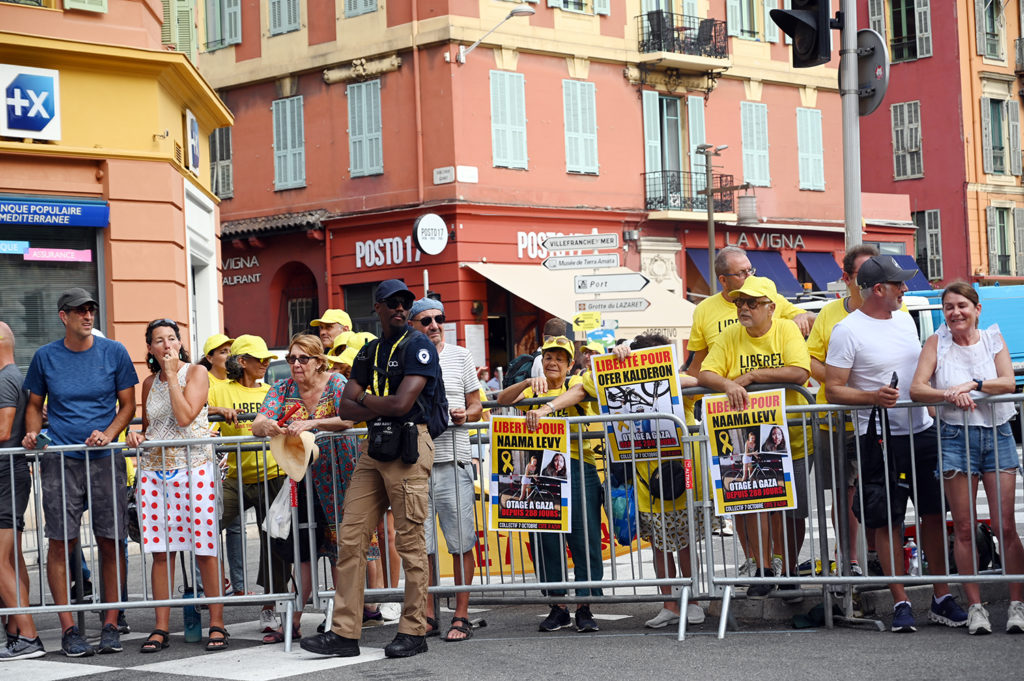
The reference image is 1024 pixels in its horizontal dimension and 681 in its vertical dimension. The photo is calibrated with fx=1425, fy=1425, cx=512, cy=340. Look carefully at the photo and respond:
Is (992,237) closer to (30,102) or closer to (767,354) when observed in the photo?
(30,102)

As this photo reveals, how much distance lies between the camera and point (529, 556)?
30.5 feet

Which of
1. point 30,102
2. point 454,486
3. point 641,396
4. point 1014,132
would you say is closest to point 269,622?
point 454,486

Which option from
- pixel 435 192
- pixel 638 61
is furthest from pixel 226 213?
pixel 638 61

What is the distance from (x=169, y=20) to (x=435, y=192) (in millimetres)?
10677

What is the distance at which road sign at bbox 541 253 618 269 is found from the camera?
52.7 feet

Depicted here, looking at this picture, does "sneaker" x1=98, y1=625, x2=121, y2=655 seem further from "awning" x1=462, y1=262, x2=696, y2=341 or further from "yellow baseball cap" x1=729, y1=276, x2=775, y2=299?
"awning" x1=462, y1=262, x2=696, y2=341

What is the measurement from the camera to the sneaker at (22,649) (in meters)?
8.27

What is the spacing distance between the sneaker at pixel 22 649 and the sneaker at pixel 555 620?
2953 millimetres

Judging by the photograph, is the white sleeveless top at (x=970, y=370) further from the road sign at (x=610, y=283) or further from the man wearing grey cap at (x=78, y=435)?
the road sign at (x=610, y=283)

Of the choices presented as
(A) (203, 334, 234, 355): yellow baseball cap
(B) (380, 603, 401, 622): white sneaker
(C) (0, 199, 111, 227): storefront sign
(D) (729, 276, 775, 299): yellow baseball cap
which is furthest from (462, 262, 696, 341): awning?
(D) (729, 276, 775, 299): yellow baseball cap

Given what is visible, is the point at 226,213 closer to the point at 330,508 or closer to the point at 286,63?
the point at 286,63

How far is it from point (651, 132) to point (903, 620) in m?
25.3

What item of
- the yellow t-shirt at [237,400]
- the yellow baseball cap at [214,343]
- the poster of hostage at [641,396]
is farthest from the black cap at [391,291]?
the yellow baseball cap at [214,343]

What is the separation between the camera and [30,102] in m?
15.8
